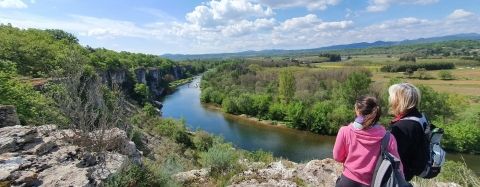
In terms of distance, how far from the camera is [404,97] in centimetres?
384

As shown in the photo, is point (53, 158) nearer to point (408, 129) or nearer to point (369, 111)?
point (369, 111)

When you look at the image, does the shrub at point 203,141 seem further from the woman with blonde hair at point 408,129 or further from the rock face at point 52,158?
the woman with blonde hair at point 408,129

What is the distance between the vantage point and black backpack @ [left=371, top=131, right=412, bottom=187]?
3.55 meters

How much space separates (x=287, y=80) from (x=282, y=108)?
866 centimetres

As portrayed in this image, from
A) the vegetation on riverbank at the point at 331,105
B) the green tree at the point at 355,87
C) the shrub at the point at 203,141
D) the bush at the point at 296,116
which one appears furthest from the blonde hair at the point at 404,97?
the green tree at the point at 355,87

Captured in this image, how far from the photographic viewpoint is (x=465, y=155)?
124 feet

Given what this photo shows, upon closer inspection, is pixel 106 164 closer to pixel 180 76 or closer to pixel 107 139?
pixel 107 139

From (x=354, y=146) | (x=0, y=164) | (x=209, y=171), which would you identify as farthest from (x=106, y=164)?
(x=354, y=146)

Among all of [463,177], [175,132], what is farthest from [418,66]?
[463,177]

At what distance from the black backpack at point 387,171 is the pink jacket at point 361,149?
0.18 ft

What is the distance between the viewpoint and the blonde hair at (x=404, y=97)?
382cm

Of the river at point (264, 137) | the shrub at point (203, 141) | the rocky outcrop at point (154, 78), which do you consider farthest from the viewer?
the rocky outcrop at point (154, 78)

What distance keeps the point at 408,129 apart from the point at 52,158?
5.34 meters

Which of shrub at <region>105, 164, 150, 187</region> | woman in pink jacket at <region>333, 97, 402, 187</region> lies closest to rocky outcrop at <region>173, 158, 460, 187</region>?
shrub at <region>105, 164, 150, 187</region>
